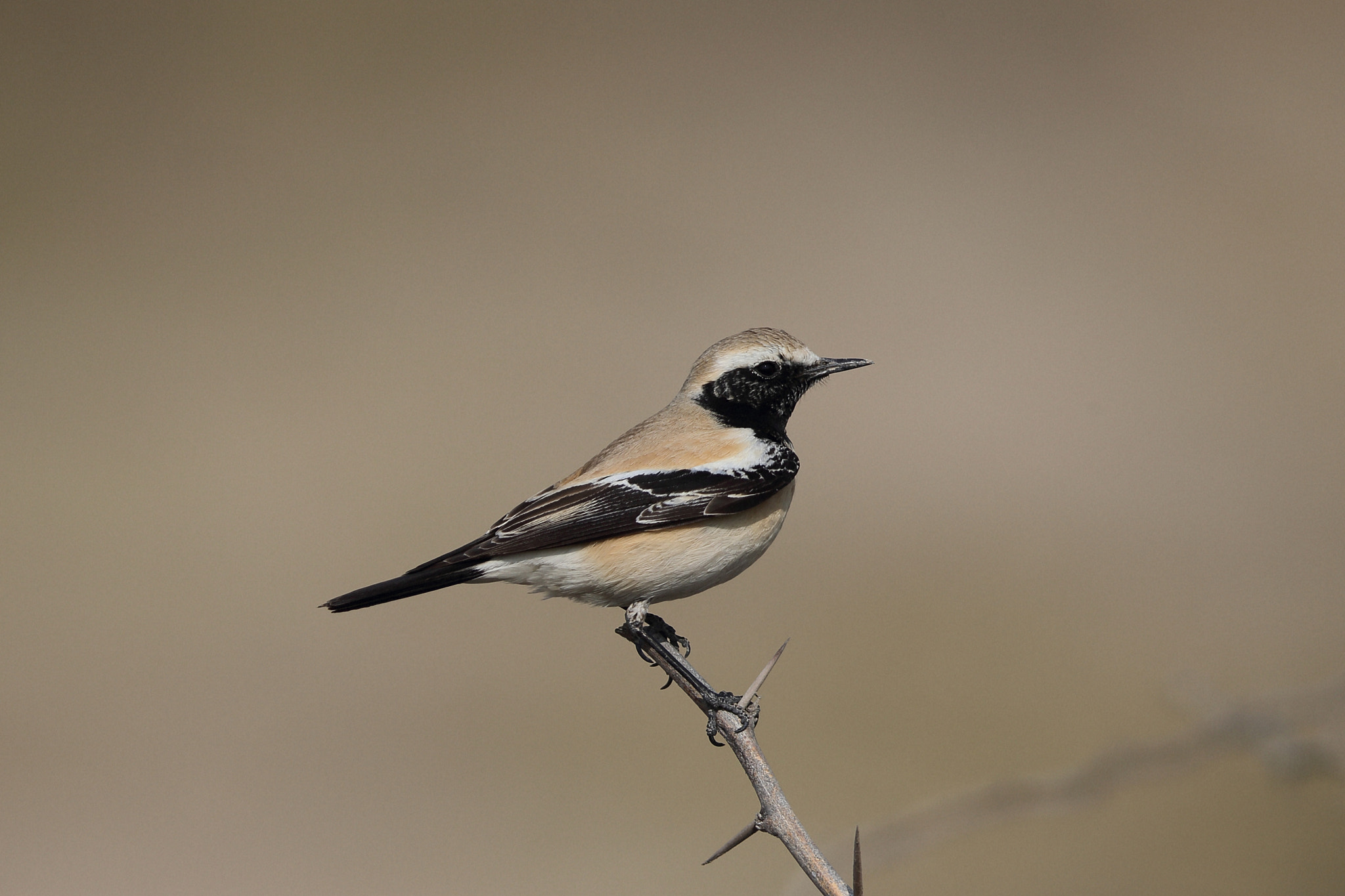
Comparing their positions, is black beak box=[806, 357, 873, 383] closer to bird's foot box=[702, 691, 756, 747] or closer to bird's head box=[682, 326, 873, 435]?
bird's head box=[682, 326, 873, 435]

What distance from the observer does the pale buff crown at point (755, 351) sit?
132 inches

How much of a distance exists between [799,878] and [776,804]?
63 cm

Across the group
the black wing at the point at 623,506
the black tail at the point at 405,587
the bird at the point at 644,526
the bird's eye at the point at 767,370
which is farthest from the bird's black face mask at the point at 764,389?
the black tail at the point at 405,587

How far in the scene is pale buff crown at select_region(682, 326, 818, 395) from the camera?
11.0 feet

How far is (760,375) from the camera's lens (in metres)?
3.38

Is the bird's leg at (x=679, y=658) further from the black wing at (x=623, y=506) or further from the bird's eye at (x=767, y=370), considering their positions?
the bird's eye at (x=767, y=370)

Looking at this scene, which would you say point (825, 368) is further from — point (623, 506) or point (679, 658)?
point (679, 658)

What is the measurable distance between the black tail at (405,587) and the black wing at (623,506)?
5cm

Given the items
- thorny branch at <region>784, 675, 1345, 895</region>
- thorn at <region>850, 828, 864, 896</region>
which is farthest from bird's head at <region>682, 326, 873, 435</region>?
thorn at <region>850, 828, 864, 896</region>

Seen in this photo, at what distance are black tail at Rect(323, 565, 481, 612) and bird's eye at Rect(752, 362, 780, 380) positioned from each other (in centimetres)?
110

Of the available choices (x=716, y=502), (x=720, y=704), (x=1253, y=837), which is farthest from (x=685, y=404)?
(x=1253, y=837)

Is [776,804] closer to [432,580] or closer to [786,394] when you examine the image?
[432,580]

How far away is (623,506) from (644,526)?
0.08 meters

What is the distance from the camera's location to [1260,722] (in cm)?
248
